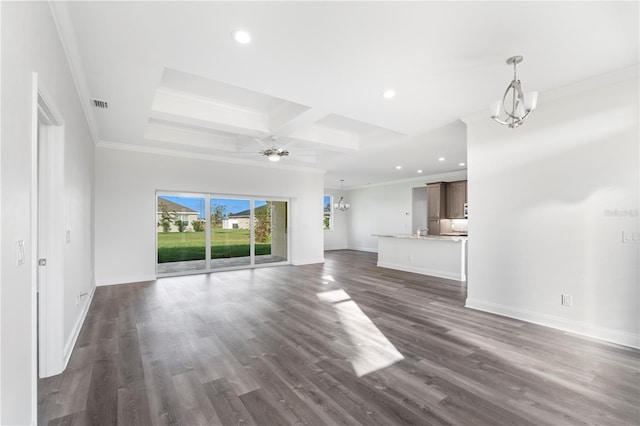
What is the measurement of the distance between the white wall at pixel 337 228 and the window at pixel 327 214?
0.15 metres

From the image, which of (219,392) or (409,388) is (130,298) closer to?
(219,392)

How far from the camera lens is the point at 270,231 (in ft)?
27.0

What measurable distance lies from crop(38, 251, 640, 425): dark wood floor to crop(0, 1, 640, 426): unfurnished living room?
0.02m

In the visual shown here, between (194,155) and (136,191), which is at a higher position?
(194,155)

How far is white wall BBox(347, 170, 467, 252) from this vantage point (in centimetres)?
1108

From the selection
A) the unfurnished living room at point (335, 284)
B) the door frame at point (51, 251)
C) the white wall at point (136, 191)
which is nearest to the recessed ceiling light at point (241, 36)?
the unfurnished living room at point (335, 284)

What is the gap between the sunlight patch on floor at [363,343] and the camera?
2.69 metres

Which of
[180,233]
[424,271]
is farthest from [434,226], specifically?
[180,233]

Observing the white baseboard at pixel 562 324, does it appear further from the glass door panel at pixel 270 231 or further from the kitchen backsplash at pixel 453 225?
the kitchen backsplash at pixel 453 225

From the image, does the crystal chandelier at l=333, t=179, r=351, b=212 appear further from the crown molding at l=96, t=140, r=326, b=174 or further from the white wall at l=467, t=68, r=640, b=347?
the white wall at l=467, t=68, r=640, b=347

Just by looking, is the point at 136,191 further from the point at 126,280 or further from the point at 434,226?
the point at 434,226

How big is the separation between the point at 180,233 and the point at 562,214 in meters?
7.02

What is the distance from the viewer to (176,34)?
255 cm

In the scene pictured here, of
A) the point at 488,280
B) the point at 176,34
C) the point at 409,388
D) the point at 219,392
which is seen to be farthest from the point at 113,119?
the point at 488,280
